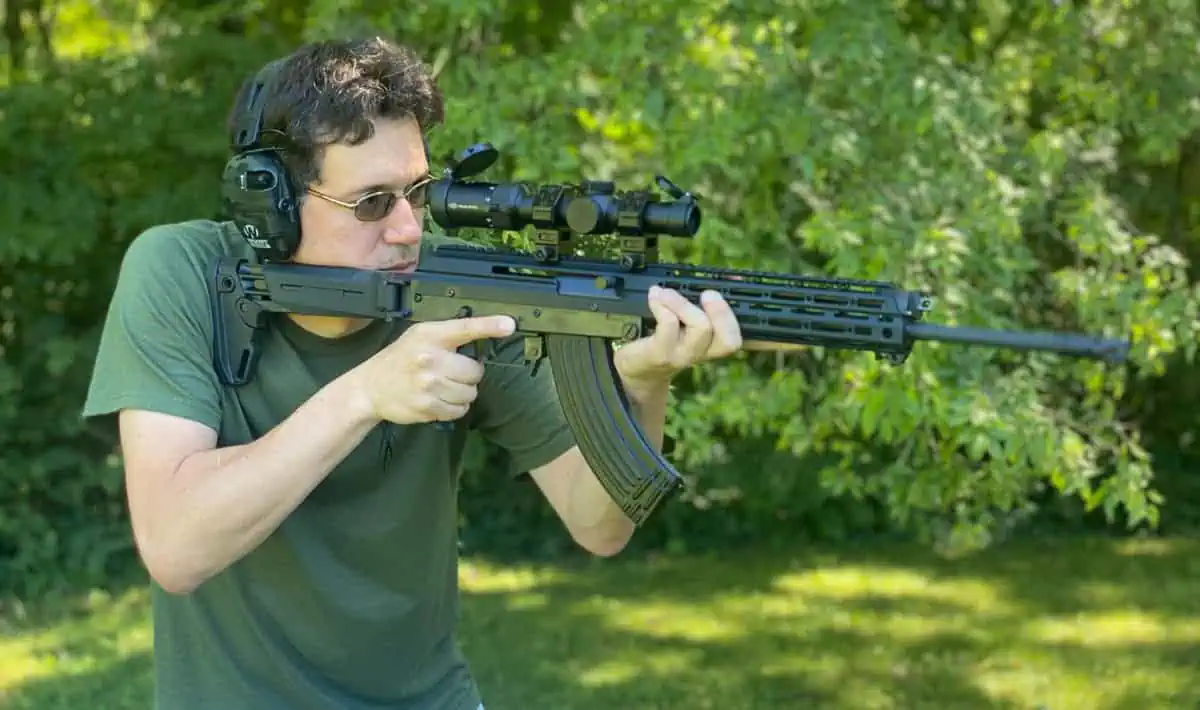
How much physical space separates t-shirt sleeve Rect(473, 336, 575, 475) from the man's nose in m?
0.30

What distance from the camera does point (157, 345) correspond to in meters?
2.39

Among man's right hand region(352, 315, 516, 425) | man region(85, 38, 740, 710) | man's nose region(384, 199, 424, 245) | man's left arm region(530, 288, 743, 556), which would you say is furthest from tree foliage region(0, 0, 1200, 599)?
man's right hand region(352, 315, 516, 425)

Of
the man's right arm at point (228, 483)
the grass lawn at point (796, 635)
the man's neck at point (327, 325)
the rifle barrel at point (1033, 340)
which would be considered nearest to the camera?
the rifle barrel at point (1033, 340)

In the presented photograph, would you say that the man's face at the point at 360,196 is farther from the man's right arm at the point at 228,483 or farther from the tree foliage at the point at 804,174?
the tree foliage at the point at 804,174

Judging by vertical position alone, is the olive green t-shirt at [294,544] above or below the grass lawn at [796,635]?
above

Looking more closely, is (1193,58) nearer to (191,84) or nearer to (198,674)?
(191,84)

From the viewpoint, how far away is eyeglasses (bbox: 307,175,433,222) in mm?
2484

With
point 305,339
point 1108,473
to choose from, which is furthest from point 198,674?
point 1108,473

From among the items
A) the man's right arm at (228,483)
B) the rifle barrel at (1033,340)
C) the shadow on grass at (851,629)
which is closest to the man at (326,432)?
the man's right arm at (228,483)

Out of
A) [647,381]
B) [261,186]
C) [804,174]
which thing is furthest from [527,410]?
[804,174]

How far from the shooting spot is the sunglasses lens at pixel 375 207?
2482mm

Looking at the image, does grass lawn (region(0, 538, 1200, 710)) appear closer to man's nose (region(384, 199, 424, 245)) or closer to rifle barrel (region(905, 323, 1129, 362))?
man's nose (region(384, 199, 424, 245))

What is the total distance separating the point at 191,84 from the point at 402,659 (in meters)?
5.72

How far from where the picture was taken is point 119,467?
7.79 m
